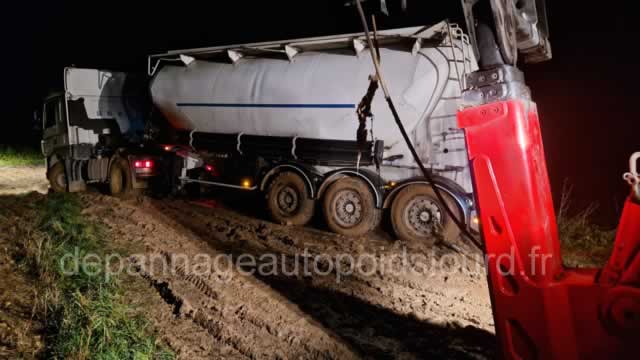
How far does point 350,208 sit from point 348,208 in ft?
0.11

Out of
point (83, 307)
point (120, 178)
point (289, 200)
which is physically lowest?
point (83, 307)

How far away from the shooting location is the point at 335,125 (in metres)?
7.92

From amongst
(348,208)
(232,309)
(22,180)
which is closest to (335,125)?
(348,208)

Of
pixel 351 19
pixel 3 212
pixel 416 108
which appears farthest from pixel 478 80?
pixel 3 212

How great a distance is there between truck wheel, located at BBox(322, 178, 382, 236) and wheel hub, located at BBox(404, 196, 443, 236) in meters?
0.55

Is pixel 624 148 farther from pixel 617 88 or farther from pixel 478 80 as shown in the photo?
pixel 478 80

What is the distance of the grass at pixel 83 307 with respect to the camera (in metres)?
3.83

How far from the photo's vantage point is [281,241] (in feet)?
24.4

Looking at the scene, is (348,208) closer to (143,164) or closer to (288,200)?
(288,200)

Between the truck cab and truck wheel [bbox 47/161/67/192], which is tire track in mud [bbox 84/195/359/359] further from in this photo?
truck wheel [bbox 47/161/67/192]

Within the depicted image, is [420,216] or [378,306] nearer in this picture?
[378,306]

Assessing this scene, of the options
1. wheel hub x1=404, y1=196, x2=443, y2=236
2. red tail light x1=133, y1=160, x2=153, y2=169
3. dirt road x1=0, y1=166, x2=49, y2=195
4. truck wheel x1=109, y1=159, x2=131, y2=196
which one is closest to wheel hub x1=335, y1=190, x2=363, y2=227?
wheel hub x1=404, y1=196, x2=443, y2=236

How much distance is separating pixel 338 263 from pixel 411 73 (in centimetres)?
294

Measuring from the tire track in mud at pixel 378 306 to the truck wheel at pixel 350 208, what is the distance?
43 centimetres
